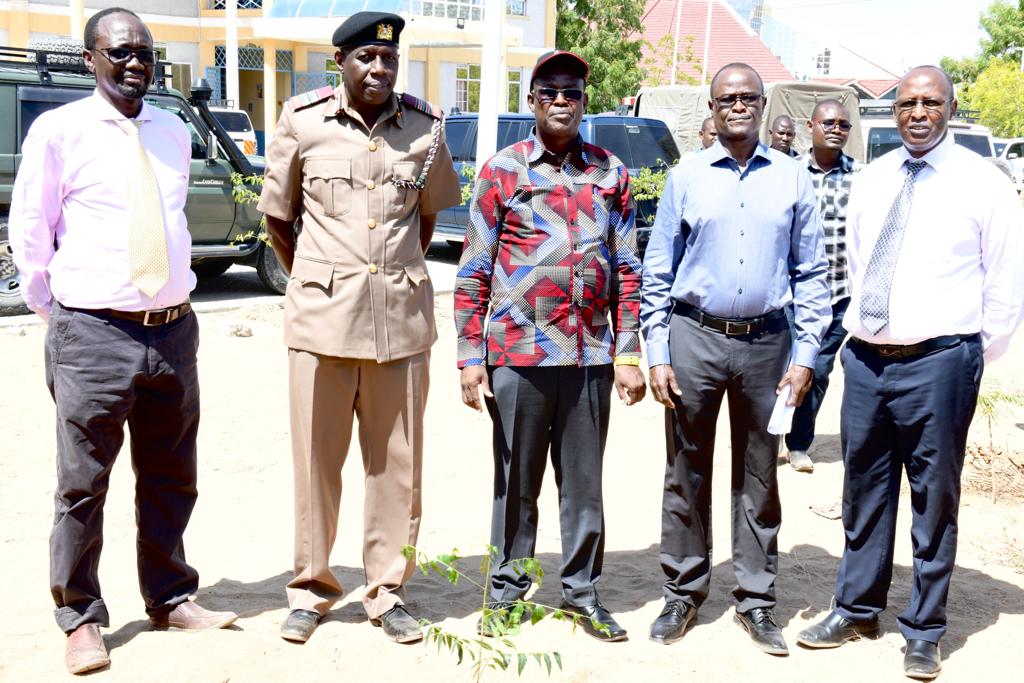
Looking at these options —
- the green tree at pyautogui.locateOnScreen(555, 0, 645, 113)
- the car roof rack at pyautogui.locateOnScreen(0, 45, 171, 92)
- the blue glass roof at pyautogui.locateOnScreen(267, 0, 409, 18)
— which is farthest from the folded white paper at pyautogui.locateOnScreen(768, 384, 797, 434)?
the green tree at pyautogui.locateOnScreen(555, 0, 645, 113)

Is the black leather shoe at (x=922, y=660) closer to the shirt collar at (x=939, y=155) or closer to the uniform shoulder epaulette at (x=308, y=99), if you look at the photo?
the shirt collar at (x=939, y=155)

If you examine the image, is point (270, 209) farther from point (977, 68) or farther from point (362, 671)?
point (977, 68)

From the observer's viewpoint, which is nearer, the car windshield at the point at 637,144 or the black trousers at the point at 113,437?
the black trousers at the point at 113,437

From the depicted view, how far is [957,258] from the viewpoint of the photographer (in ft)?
13.0

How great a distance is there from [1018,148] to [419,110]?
31.4 meters

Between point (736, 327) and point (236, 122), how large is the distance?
2211 cm

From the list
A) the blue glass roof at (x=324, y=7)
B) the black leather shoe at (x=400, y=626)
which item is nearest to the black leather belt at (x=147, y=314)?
the black leather shoe at (x=400, y=626)

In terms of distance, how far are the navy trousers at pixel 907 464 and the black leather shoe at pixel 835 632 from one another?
4 centimetres

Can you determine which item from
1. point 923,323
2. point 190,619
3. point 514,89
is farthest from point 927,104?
point 514,89

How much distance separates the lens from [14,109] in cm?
927

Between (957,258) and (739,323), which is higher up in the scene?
(957,258)

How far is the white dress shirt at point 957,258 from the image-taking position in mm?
3939

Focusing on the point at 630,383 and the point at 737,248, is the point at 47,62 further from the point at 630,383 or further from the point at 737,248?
the point at 737,248

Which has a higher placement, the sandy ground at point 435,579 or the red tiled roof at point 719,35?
the red tiled roof at point 719,35
